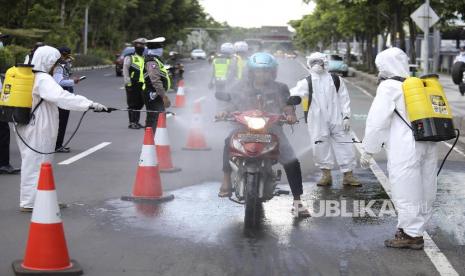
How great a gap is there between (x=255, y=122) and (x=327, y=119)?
115 inches

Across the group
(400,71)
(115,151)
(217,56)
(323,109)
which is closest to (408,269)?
(400,71)

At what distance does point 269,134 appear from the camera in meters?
7.67

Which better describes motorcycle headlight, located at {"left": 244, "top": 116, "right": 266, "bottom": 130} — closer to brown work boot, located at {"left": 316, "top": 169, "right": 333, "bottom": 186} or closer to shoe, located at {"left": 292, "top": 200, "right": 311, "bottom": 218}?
shoe, located at {"left": 292, "top": 200, "right": 311, "bottom": 218}

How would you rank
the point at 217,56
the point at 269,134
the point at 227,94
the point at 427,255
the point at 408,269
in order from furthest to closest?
the point at 217,56
the point at 227,94
the point at 269,134
the point at 427,255
the point at 408,269

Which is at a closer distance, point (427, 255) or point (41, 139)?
point (427, 255)

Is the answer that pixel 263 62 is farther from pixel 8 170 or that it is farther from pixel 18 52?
pixel 18 52

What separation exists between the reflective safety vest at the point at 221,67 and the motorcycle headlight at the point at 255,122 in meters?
13.1

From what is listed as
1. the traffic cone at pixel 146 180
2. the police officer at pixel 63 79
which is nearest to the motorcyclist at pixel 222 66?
the police officer at pixel 63 79

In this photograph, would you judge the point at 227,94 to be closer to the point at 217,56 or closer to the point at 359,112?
the point at 217,56

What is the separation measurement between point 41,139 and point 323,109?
3677 mm

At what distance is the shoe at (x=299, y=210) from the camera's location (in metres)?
8.41

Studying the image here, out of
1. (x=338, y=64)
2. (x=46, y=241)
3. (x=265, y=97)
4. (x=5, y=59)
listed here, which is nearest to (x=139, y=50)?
(x=265, y=97)

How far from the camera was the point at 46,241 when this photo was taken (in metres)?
6.00

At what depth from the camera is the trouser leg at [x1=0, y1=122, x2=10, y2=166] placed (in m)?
11.0
